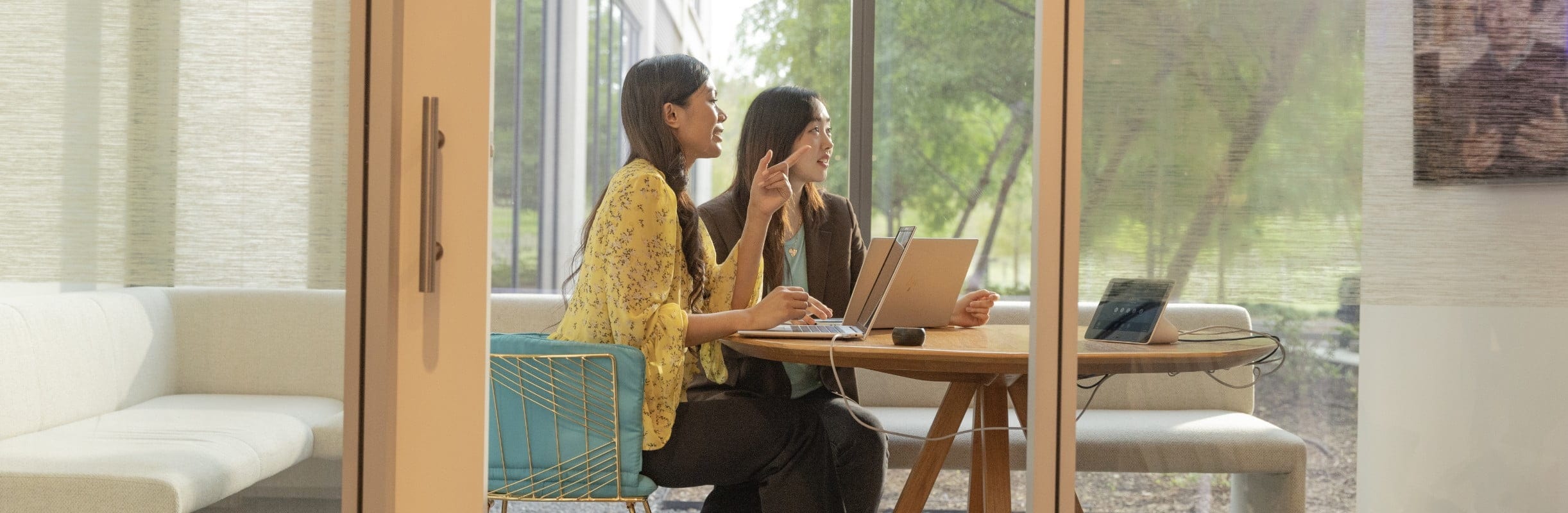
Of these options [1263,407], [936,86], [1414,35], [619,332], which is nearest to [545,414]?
[619,332]

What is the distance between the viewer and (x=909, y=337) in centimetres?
197

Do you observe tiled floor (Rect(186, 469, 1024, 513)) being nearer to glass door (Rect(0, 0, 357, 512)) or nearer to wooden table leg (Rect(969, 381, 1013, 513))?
wooden table leg (Rect(969, 381, 1013, 513))

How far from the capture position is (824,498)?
214 cm

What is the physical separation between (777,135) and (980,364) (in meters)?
1.07

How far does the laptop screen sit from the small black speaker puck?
0.24 meters

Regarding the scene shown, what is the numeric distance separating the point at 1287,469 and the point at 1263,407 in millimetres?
112

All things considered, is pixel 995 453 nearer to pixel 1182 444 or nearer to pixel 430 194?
pixel 1182 444

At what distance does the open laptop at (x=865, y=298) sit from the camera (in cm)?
212

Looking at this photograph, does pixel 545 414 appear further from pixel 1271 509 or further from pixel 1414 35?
pixel 1414 35

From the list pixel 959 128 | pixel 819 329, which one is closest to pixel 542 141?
pixel 959 128

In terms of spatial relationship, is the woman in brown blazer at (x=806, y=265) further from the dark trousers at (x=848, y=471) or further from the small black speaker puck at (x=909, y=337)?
the small black speaker puck at (x=909, y=337)

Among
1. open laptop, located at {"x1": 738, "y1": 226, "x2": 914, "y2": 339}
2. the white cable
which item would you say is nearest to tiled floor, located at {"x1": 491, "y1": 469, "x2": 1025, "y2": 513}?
the white cable

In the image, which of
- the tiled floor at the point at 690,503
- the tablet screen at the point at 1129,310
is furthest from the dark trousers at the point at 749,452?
the tiled floor at the point at 690,503

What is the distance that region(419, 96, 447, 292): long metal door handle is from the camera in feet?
5.18
